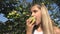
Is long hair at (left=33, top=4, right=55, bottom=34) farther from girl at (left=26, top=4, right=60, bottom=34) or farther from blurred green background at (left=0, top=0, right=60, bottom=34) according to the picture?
blurred green background at (left=0, top=0, right=60, bottom=34)

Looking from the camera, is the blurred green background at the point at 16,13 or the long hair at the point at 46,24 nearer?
the long hair at the point at 46,24

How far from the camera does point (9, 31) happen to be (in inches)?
196

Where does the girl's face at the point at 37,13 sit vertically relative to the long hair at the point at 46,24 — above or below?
above

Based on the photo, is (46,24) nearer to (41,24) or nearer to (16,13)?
(41,24)

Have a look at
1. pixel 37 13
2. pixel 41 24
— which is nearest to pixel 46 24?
pixel 41 24

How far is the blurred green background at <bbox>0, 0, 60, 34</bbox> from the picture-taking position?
469 centimetres

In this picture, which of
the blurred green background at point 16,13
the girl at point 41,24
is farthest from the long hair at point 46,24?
the blurred green background at point 16,13

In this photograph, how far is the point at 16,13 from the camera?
4.52 metres

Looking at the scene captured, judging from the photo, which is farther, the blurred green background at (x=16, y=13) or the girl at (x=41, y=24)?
the blurred green background at (x=16, y=13)

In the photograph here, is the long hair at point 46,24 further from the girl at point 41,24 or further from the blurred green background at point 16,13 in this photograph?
the blurred green background at point 16,13

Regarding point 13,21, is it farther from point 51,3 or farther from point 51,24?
point 51,24

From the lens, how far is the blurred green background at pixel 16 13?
4.69m

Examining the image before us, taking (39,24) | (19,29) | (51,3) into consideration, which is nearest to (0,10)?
(19,29)

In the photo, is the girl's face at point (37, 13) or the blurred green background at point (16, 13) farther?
the blurred green background at point (16, 13)
